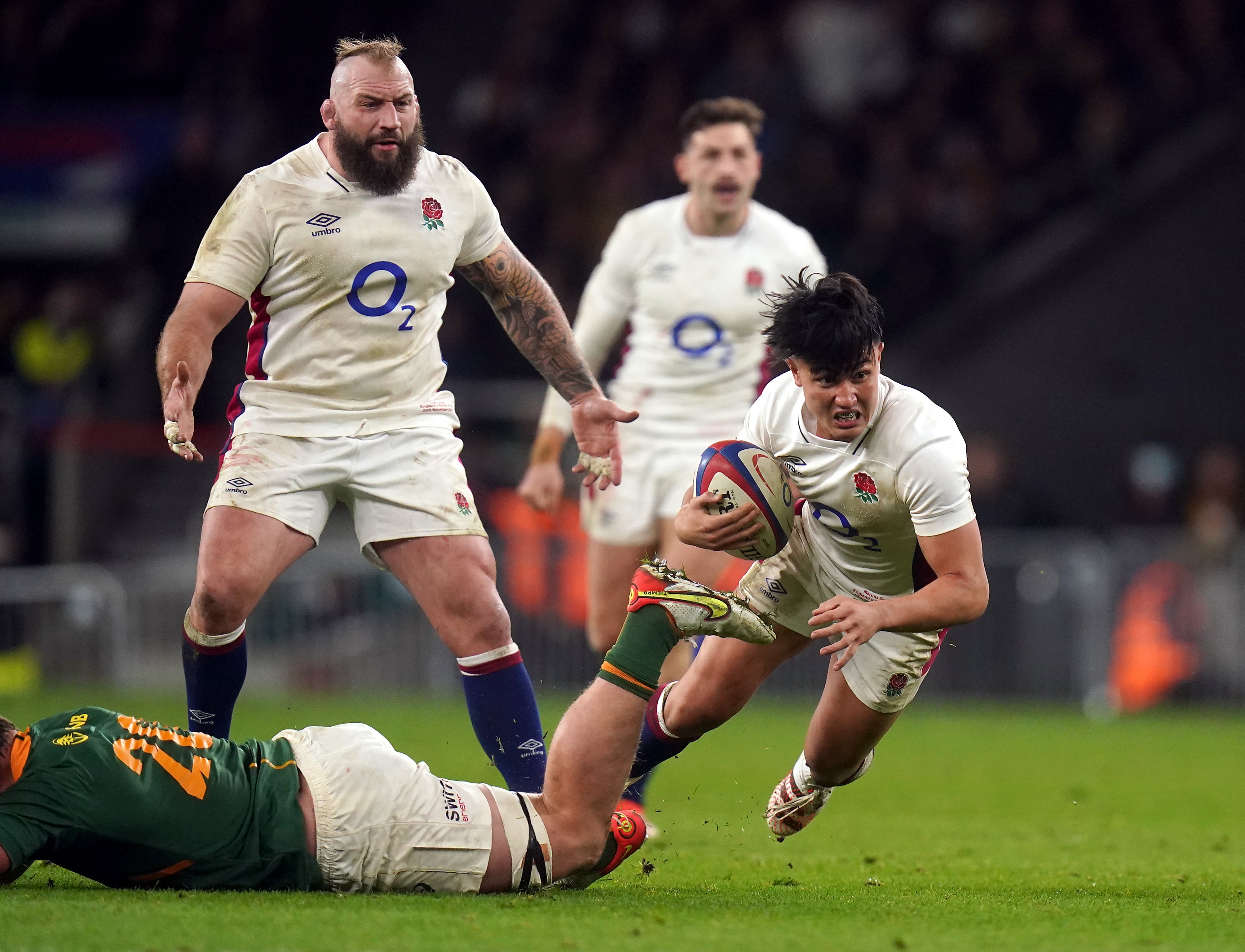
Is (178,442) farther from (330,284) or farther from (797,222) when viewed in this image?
(797,222)

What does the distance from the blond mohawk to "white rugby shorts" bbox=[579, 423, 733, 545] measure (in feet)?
7.62

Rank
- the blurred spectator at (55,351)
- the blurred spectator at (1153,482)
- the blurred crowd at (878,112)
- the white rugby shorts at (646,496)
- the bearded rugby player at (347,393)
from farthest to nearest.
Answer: the blurred crowd at (878,112), the blurred spectator at (55,351), the blurred spectator at (1153,482), the white rugby shorts at (646,496), the bearded rugby player at (347,393)

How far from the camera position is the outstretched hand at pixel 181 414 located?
5.42 metres

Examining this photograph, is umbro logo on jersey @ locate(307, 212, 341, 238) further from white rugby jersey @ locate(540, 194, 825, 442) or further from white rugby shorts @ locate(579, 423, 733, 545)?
white rugby shorts @ locate(579, 423, 733, 545)

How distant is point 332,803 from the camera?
15.5 ft

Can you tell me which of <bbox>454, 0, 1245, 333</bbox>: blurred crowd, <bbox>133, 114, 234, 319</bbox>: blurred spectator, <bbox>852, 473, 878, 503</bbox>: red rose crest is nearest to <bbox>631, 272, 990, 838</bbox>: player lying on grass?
<bbox>852, 473, 878, 503</bbox>: red rose crest

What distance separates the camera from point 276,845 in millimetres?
4750

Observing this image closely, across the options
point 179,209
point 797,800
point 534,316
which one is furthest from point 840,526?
point 179,209

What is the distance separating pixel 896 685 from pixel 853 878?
2.21 feet

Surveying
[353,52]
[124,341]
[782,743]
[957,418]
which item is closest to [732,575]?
[782,743]

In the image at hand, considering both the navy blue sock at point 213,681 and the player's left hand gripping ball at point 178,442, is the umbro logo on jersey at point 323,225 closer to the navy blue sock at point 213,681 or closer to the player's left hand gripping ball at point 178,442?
the player's left hand gripping ball at point 178,442

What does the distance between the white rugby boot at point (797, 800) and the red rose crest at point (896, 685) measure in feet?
1.20

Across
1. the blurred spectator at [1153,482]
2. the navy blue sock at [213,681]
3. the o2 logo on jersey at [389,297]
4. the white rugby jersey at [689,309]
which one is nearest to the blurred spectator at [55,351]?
the white rugby jersey at [689,309]

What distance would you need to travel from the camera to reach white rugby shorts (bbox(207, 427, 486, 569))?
19.2ft
